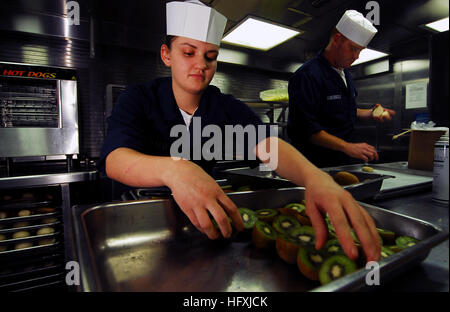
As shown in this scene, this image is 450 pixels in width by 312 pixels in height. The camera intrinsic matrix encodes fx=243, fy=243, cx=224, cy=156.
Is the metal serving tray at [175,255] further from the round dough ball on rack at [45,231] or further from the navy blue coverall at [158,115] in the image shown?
the round dough ball on rack at [45,231]

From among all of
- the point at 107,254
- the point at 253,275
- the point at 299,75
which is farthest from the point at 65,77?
the point at 253,275

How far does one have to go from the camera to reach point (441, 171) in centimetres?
83

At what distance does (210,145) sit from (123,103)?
1.55ft

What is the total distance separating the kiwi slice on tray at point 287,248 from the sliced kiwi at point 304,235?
0.07 feet

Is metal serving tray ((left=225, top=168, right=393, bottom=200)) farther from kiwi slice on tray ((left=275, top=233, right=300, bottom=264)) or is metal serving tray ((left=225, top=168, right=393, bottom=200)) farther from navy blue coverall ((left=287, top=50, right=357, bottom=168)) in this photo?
navy blue coverall ((left=287, top=50, right=357, bottom=168))

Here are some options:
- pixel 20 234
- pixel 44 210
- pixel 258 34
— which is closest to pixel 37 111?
pixel 44 210

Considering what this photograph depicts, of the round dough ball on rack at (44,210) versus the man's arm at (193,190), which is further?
the round dough ball on rack at (44,210)

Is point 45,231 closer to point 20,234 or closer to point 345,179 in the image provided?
point 20,234

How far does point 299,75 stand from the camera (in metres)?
1.79

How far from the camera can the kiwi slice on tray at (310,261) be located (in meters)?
0.48

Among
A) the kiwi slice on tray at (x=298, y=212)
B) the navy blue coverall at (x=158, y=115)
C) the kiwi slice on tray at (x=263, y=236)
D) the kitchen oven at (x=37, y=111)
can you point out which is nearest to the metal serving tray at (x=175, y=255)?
the kiwi slice on tray at (x=263, y=236)

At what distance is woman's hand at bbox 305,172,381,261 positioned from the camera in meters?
0.46

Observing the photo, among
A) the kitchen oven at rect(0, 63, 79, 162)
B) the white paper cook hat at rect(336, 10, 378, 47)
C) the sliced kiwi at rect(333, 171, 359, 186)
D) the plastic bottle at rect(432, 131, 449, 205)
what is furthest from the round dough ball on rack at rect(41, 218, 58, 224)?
the white paper cook hat at rect(336, 10, 378, 47)

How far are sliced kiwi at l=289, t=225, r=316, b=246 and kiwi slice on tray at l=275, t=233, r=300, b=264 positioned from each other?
0.07 ft
